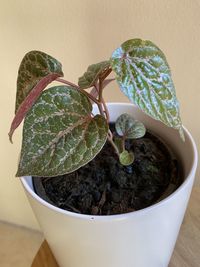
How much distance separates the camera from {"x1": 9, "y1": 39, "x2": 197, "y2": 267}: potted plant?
0.33m

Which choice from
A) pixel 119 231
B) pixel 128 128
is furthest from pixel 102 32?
pixel 119 231

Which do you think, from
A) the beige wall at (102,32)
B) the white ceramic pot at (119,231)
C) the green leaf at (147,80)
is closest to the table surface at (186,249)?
the white ceramic pot at (119,231)

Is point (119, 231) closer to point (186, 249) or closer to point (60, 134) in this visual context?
point (60, 134)

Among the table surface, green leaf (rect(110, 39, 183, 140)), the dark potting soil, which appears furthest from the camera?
the table surface

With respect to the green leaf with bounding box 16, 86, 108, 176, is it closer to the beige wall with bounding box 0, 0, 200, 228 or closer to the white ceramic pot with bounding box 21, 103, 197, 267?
the white ceramic pot with bounding box 21, 103, 197, 267

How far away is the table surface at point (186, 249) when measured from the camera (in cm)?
57

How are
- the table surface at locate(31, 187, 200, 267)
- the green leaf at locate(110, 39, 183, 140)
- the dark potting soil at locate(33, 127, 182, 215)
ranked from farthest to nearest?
the table surface at locate(31, 187, 200, 267)
the dark potting soil at locate(33, 127, 182, 215)
the green leaf at locate(110, 39, 183, 140)

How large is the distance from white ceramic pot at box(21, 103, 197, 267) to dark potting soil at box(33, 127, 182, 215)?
1.0 inches

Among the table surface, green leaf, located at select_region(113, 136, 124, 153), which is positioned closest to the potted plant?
green leaf, located at select_region(113, 136, 124, 153)

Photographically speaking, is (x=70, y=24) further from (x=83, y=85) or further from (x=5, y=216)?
(x=5, y=216)

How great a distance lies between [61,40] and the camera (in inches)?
28.0

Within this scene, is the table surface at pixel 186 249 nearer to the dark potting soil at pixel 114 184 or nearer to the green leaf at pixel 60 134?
the dark potting soil at pixel 114 184

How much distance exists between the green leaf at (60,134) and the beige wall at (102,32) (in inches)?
12.3

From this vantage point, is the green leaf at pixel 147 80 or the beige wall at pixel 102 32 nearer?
the green leaf at pixel 147 80
